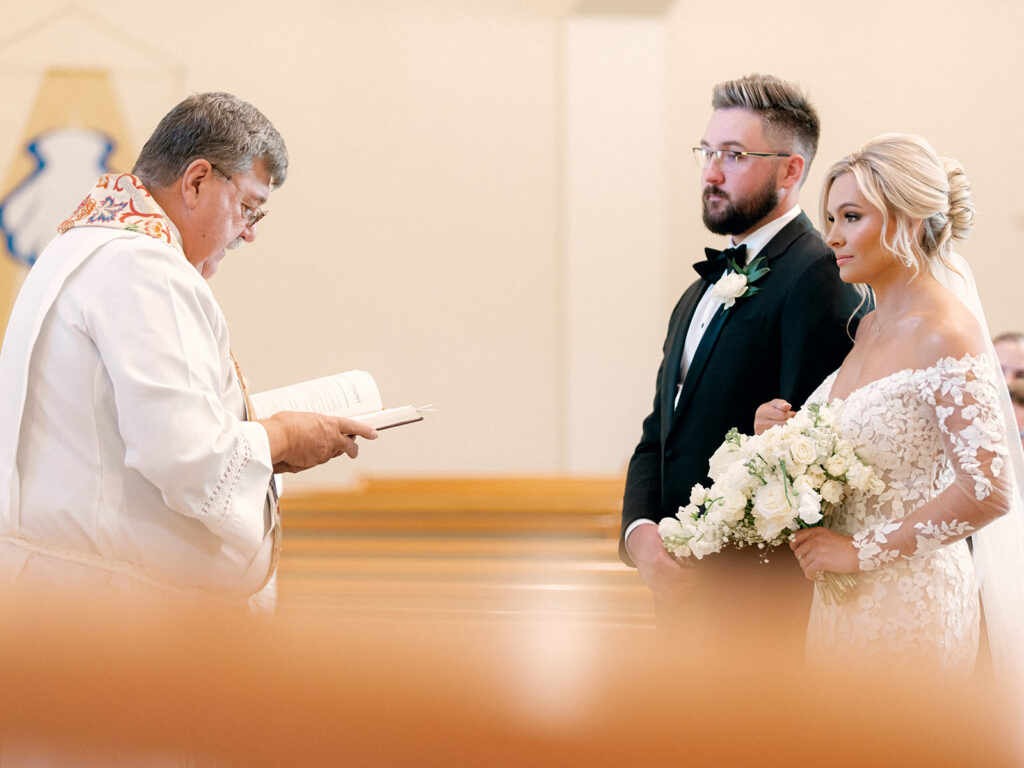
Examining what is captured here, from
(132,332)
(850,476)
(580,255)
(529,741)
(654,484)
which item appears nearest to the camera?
(529,741)

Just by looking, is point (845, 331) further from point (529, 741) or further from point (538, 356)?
point (538, 356)

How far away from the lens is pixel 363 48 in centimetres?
670

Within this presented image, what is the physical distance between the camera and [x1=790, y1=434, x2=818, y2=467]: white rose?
2.35 meters

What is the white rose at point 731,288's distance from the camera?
2955 millimetres

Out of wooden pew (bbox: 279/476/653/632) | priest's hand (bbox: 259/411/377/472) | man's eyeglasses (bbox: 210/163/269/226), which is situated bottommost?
wooden pew (bbox: 279/476/653/632)

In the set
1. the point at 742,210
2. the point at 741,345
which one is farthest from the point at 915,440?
the point at 742,210

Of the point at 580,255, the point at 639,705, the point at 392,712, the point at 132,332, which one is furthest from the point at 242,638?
the point at 580,255

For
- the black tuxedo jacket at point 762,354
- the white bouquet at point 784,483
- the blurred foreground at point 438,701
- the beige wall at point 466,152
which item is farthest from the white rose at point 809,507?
the beige wall at point 466,152


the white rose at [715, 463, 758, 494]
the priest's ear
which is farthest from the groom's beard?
the priest's ear

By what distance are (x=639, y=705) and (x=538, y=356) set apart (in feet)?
20.3

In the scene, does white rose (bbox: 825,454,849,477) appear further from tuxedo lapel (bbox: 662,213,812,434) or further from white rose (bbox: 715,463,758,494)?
tuxedo lapel (bbox: 662,213,812,434)

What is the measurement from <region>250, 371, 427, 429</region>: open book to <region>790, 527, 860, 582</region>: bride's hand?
0.95 m

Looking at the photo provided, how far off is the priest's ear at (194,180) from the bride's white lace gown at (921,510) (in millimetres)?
1579

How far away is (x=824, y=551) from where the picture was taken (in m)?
2.40
